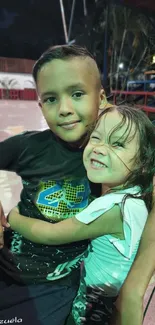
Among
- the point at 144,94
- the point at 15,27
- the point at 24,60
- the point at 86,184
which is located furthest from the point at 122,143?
the point at 24,60

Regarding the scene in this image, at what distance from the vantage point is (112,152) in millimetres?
426

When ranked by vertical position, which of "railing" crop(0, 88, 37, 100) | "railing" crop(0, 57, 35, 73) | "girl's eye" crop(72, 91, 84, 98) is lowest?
"railing" crop(0, 88, 37, 100)

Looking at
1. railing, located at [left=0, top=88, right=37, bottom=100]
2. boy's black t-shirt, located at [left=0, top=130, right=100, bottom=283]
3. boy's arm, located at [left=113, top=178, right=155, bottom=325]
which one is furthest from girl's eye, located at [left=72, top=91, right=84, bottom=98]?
railing, located at [left=0, top=88, right=37, bottom=100]

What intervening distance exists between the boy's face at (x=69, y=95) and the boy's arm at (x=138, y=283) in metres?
0.22

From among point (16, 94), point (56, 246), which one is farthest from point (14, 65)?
point (56, 246)

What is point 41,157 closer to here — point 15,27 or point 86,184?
point 86,184

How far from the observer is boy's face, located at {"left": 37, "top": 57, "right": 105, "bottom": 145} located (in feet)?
1.58

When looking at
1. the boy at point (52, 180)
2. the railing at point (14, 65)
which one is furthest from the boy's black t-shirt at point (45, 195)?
the railing at point (14, 65)

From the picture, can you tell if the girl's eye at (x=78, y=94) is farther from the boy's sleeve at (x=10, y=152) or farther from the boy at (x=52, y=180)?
the boy's sleeve at (x=10, y=152)

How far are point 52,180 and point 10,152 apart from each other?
0.11 meters

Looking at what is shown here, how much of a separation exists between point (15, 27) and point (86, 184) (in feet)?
25.3

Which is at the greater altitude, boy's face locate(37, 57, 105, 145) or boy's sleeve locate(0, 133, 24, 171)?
boy's face locate(37, 57, 105, 145)

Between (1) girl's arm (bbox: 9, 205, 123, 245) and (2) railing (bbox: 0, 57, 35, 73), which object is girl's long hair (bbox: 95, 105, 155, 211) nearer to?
(1) girl's arm (bbox: 9, 205, 123, 245)

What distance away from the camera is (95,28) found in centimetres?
281
